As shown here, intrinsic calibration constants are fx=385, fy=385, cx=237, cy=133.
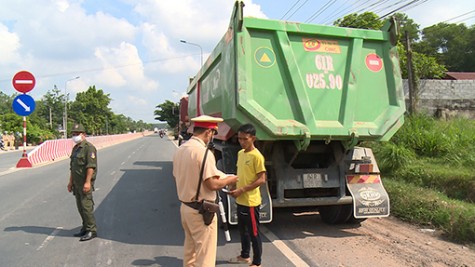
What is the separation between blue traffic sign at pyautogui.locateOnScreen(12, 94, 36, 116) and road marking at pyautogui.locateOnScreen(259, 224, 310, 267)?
11475 mm

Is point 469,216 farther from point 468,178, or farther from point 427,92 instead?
point 427,92

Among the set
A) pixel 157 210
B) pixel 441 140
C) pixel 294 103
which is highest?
pixel 294 103

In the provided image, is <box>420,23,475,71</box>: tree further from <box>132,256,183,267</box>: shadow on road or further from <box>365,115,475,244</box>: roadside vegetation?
<box>132,256,183,267</box>: shadow on road

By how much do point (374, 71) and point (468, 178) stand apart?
3.33m

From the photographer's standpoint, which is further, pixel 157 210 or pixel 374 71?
pixel 157 210

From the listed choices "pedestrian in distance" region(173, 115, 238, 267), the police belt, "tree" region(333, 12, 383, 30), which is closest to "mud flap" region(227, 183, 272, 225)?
"pedestrian in distance" region(173, 115, 238, 267)

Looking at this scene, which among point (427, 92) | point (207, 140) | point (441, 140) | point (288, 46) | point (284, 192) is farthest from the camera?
point (427, 92)

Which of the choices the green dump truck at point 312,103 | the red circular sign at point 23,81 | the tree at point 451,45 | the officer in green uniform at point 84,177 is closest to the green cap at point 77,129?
the officer in green uniform at point 84,177

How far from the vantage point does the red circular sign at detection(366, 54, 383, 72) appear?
5562 millimetres

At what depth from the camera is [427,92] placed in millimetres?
18562

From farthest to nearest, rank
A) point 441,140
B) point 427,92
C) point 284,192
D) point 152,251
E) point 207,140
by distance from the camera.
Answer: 1. point 427,92
2. point 441,140
3. point 284,192
4. point 152,251
5. point 207,140

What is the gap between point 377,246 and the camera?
495 cm

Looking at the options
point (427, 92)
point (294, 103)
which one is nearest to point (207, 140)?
point (294, 103)

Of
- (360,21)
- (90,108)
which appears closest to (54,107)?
(90,108)
